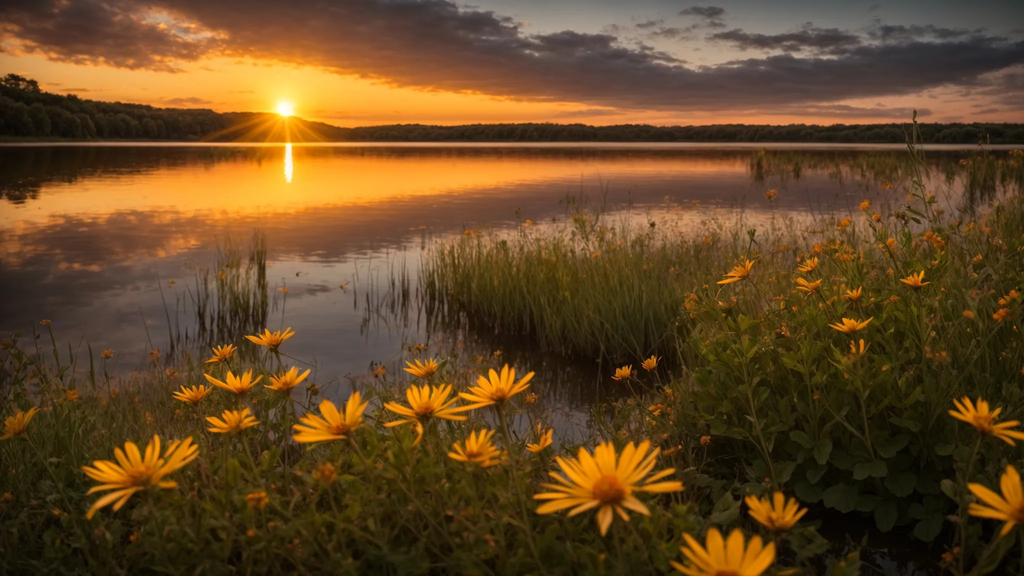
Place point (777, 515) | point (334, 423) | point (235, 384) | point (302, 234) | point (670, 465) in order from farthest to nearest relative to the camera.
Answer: point (302, 234)
point (670, 465)
point (235, 384)
point (334, 423)
point (777, 515)

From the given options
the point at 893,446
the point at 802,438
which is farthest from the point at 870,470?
the point at 802,438

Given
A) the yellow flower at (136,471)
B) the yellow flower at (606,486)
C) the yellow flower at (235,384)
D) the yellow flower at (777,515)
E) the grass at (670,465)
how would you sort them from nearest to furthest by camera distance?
the yellow flower at (606,486), the yellow flower at (777,515), the yellow flower at (136,471), the grass at (670,465), the yellow flower at (235,384)

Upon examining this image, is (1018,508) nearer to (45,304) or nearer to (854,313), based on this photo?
(854,313)

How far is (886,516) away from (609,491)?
222cm

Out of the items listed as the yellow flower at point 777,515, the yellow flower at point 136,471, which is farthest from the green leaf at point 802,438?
the yellow flower at point 136,471

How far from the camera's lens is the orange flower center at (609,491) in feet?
4.11

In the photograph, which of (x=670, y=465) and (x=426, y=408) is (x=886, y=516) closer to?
(x=670, y=465)

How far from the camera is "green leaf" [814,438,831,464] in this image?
2.78m

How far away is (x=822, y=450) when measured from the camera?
2811 millimetres

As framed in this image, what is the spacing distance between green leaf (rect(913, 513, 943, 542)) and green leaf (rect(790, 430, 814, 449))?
512 millimetres

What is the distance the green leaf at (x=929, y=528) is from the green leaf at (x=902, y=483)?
0.12 metres

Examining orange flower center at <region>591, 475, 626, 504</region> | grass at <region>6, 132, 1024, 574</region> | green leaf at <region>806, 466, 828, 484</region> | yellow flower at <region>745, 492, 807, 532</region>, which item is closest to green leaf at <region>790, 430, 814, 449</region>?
grass at <region>6, 132, 1024, 574</region>

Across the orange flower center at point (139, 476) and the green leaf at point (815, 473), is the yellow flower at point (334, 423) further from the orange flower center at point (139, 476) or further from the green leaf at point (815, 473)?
the green leaf at point (815, 473)

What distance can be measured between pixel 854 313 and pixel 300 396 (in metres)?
4.52
